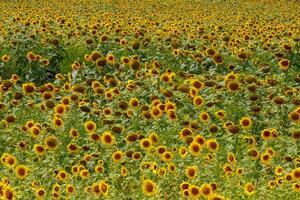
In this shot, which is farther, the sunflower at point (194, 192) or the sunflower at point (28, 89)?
the sunflower at point (28, 89)

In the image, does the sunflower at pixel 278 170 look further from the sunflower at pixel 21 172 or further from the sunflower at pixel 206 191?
the sunflower at pixel 21 172

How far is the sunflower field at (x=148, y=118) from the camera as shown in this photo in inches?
204

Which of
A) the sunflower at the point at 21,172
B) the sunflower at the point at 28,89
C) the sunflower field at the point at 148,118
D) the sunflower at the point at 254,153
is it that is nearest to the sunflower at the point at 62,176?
the sunflower field at the point at 148,118

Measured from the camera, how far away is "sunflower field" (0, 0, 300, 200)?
17.0 ft

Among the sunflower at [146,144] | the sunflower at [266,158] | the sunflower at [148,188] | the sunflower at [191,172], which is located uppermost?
the sunflower at [148,188]

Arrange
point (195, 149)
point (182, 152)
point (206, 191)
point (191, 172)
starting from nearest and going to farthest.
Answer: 1. point (206, 191)
2. point (191, 172)
3. point (195, 149)
4. point (182, 152)

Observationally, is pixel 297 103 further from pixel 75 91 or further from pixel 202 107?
pixel 75 91

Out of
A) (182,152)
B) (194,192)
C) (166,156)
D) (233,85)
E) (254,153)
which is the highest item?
(194,192)

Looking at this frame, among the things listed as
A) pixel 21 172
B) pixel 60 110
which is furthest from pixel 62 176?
pixel 60 110

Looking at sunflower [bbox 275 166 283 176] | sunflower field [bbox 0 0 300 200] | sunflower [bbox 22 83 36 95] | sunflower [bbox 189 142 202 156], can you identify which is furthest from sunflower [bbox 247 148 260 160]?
sunflower [bbox 22 83 36 95]

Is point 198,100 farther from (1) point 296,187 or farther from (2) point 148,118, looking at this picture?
(1) point 296,187

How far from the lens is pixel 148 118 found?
22.0 feet

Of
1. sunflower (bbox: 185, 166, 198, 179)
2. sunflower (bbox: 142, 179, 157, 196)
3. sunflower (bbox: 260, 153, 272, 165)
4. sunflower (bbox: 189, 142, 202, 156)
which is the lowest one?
sunflower (bbox: 260, 153, 272, 165)

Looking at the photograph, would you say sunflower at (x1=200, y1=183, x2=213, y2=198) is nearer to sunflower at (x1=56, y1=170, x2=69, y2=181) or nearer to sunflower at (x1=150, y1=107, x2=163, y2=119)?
sunflower at (x1=56, y1=170, x2=69, y2=181)
